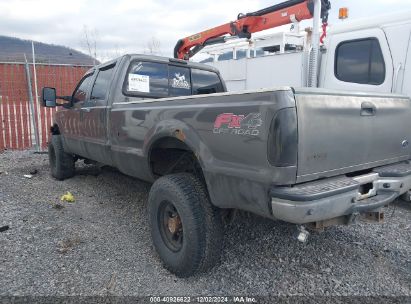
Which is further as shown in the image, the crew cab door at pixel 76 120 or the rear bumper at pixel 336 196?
the crew cab door at pixel 76 120

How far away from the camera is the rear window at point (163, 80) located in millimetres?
3992

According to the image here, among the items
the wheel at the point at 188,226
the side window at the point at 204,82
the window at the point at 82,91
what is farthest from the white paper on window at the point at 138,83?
the wheel at the point at 188,226

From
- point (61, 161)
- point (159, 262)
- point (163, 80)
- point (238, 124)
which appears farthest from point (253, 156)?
point (61, 161)

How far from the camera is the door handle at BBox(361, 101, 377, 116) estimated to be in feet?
8.12

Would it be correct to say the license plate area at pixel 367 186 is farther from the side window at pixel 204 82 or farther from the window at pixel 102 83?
the window at pixel 102 83

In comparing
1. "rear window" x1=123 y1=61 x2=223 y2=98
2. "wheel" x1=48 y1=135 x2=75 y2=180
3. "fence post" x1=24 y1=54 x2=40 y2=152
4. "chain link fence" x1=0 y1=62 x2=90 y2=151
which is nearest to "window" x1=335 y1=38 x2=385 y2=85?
"rear window" x1=123 y1=61 x2=223 y2=98

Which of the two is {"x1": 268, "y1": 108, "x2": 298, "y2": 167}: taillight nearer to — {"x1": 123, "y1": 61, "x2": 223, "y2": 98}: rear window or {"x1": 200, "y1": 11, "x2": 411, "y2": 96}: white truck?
{"x1": 123, "y1": 61, "x2": 223, "y2": 98}: rear window

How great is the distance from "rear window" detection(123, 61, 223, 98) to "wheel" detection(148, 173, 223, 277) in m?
1.50

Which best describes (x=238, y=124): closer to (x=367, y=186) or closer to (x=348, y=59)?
(x=367, y=186)

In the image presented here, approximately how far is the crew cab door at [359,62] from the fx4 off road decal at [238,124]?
302 centimetres

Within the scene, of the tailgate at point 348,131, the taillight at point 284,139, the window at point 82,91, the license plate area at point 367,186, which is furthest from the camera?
the window at point 82,91

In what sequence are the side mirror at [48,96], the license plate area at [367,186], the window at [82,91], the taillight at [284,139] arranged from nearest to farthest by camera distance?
the taillight at [284,139], the license plate area at [367,186], the window at [82,91], the side mirror at [48,96]

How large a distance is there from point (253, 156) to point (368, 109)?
3.35 ft

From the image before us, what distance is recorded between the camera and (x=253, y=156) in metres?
2.14
